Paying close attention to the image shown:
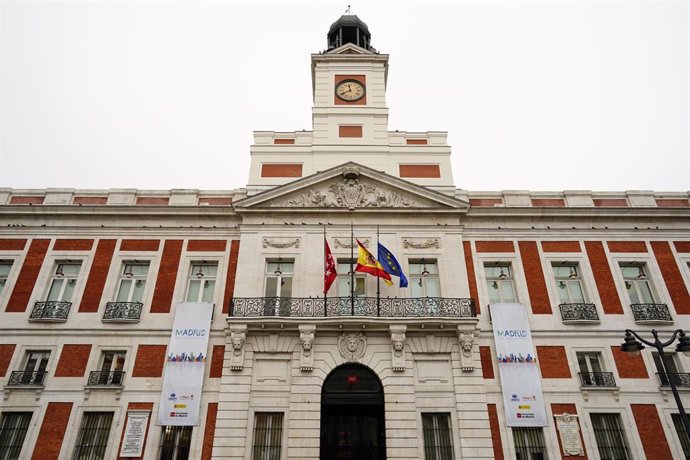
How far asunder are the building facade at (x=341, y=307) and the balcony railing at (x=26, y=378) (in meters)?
0.11

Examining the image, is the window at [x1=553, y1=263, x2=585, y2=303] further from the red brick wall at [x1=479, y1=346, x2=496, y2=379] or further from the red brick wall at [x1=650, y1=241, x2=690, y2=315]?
the red brick wall at [x1=479, y1=346, x2=496, y2=379]

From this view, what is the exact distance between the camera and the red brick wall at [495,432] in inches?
581

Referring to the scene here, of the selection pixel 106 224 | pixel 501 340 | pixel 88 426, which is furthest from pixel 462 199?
pixel 88 426

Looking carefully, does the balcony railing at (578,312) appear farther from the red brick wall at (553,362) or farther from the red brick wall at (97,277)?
the red brick wall at (97,277)

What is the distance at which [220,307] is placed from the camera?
56.1 feet

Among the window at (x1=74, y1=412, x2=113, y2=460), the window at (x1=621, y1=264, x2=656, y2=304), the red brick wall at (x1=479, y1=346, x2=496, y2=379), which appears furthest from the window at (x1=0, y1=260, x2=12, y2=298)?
the window at (x1=621, y1=264, x2=656, y2=304)

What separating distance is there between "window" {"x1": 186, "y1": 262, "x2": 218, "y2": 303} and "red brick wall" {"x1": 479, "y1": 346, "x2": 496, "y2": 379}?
10432 millimetres

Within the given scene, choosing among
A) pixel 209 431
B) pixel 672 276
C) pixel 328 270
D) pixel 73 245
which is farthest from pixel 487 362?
pixel 73 245

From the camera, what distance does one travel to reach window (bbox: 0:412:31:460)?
48.9 feet

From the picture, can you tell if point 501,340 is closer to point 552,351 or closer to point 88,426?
point 552,351

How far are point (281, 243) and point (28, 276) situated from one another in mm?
10091

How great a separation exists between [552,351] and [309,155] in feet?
41.7

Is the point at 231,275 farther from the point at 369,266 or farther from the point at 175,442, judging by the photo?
the point at 175,442

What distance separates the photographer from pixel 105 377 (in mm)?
16000
